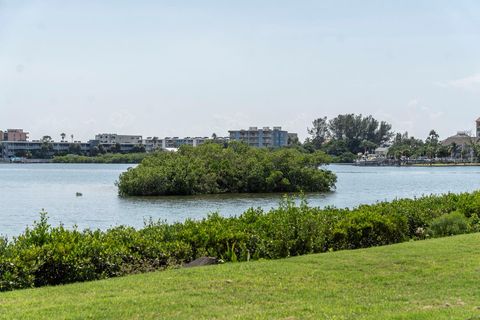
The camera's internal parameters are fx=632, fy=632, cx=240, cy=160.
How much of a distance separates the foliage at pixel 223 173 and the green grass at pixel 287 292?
4675 cm

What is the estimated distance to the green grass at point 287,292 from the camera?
29.3 ft

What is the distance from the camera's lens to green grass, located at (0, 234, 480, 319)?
8.94 m

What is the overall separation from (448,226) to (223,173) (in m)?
46.0

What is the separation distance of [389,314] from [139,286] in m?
4.48

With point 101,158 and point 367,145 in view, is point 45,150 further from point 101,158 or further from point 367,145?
point 367,145

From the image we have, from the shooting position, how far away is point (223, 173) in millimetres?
64750

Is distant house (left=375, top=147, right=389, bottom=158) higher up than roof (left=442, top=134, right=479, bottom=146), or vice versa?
roof (left=442, top=134, right=479, bottom=146)

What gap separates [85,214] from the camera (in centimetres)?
4166

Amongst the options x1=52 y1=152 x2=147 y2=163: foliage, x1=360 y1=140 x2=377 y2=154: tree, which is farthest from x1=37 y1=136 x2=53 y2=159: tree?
x1=360 y1=140 x2=377 y2=154: tree

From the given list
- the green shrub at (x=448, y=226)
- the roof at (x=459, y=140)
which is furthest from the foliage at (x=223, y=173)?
the roof at (x=459, y=140)

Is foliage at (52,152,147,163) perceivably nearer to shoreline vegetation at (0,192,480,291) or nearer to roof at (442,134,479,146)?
roof at (442,134,479,146)

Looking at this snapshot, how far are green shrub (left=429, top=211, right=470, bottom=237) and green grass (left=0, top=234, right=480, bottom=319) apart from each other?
18.3 ft

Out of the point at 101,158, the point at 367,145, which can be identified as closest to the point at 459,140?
the point at 367,145

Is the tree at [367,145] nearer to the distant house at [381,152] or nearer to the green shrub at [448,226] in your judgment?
the distant house at [381,152]
